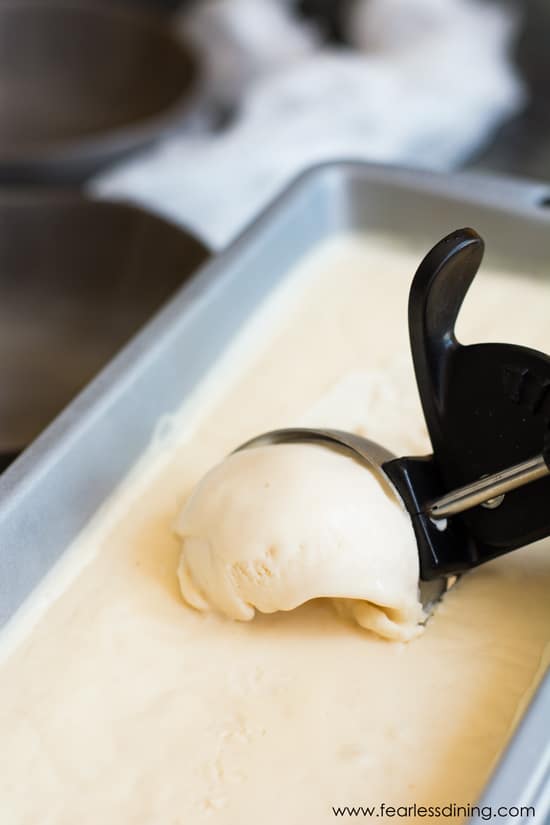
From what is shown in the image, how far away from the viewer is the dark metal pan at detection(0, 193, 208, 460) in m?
1.20

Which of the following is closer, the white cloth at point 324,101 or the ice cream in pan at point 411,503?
the ice cream in pan at point 411,503

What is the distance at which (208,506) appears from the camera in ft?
2.54

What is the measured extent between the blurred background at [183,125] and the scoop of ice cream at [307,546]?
10.8 inches

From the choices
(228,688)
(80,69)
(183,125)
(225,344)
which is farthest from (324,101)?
(228,688)

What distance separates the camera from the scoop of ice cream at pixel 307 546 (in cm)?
72

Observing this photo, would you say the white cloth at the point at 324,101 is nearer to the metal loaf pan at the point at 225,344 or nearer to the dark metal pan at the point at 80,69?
the dark metal pan at the point at 80,69

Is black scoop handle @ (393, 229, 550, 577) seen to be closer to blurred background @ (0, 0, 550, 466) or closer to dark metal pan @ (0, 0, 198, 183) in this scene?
blurred background @ (0, 0, 550, 466)

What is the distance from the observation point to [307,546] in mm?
724

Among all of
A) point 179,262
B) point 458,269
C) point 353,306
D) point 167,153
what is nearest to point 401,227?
point 353,306

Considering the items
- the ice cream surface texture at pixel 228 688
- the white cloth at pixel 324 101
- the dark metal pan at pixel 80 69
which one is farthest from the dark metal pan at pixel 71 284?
the dark metal pan at pixel 80 69

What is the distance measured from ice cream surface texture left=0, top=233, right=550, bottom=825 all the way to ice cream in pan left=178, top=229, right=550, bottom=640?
0.03 feet

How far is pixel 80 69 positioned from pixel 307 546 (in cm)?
130

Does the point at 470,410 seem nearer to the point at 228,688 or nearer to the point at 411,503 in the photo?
the point at 411,503

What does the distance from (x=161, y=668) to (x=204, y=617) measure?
0.05 metres
